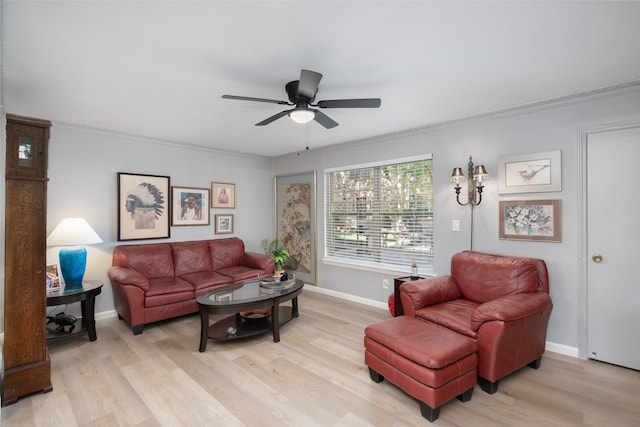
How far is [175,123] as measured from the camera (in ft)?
11.6

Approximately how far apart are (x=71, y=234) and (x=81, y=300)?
2.52ft

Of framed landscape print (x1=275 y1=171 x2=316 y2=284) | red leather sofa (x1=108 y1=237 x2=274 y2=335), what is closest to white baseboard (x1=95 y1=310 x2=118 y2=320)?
red leather sofa (x1=108 y1=237 x2=274 y2=335)

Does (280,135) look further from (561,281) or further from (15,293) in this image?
(561,281)

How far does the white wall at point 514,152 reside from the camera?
9.09 ft

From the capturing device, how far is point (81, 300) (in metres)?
3.00

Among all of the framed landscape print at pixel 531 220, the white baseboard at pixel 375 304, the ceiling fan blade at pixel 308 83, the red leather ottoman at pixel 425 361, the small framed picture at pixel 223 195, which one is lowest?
the white baseboard at pixel 375 304

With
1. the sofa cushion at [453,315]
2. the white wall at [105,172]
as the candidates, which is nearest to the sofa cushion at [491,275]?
the sofa cushion at [453,315]

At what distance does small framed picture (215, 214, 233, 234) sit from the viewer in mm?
5066

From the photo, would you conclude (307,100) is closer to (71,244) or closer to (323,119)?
(323,119)

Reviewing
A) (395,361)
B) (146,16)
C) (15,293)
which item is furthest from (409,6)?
(15,293)

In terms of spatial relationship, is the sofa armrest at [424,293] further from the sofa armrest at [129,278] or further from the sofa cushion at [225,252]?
the sofa cushion at [225,252]

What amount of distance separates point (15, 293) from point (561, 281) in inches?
182

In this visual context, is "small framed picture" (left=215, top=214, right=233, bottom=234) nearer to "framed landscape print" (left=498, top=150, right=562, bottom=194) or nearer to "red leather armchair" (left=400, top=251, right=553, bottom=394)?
"red leather armchair" (left=400, top=251, right=553, bottom=394)

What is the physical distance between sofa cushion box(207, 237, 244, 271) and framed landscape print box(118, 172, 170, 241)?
0.71 meters
